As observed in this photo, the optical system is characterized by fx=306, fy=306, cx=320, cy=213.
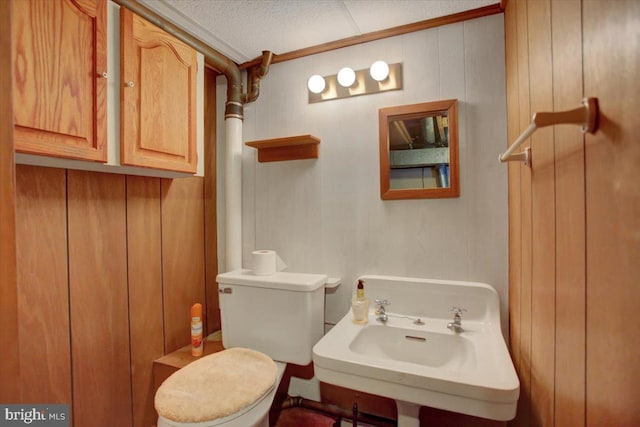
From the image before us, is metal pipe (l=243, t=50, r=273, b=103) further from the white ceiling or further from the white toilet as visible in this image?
the white toilet

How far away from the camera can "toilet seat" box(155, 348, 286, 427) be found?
39.3 inches

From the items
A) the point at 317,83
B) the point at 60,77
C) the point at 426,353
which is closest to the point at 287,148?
Answer: the point at 317,83

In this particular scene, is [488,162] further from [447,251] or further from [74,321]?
[74,321]

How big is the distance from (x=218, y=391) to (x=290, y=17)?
1545 millimetres

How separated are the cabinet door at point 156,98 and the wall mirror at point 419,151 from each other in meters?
0.90

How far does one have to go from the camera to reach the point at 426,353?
1.23 m

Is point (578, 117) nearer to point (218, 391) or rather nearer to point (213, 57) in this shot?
point (218, 391)

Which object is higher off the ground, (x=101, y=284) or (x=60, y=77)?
(x=60, y=77)

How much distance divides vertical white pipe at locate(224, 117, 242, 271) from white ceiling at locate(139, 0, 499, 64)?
1.44 feet

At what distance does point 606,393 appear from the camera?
0.49 metres

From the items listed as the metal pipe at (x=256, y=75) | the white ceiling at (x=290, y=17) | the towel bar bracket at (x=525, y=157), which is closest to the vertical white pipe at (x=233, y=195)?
the metal pipe at (x=256, y=75)

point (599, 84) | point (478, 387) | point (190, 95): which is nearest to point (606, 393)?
point (478, 387)

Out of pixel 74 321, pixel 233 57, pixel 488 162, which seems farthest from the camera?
pixel 233 57

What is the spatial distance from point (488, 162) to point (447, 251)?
0.41 metres
